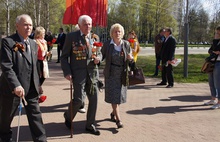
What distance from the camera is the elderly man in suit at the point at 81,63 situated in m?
4.56

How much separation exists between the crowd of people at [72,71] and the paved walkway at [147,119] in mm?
280

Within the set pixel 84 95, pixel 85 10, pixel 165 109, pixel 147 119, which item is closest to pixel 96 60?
pixel 84 95

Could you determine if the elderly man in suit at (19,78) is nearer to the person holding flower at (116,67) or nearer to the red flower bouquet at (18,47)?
the red flower bouquet at (18,47)

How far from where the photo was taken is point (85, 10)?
9203 millimetres

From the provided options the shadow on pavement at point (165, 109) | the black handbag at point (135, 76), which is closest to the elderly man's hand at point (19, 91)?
the black handbag at point (135, 76)

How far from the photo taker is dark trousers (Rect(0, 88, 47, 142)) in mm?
3760

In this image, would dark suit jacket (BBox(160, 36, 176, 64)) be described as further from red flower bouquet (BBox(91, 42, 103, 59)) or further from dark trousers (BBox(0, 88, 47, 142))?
dark trousers (BBox(0, 88, 47, 142))

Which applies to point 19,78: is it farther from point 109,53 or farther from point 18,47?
point 109,53

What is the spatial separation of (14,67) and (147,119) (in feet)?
10.3

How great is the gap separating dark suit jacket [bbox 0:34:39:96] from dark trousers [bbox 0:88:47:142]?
0.37 ft

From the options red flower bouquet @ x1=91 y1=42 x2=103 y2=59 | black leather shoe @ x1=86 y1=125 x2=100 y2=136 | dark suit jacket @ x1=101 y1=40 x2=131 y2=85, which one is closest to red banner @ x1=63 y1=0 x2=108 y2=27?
dark suit jacket @ x1=101 y1=40 x2=131 y2=85

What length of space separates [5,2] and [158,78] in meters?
33.2

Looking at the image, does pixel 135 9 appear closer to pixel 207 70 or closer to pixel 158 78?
pixel 158 78

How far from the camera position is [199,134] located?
4.80 meters
